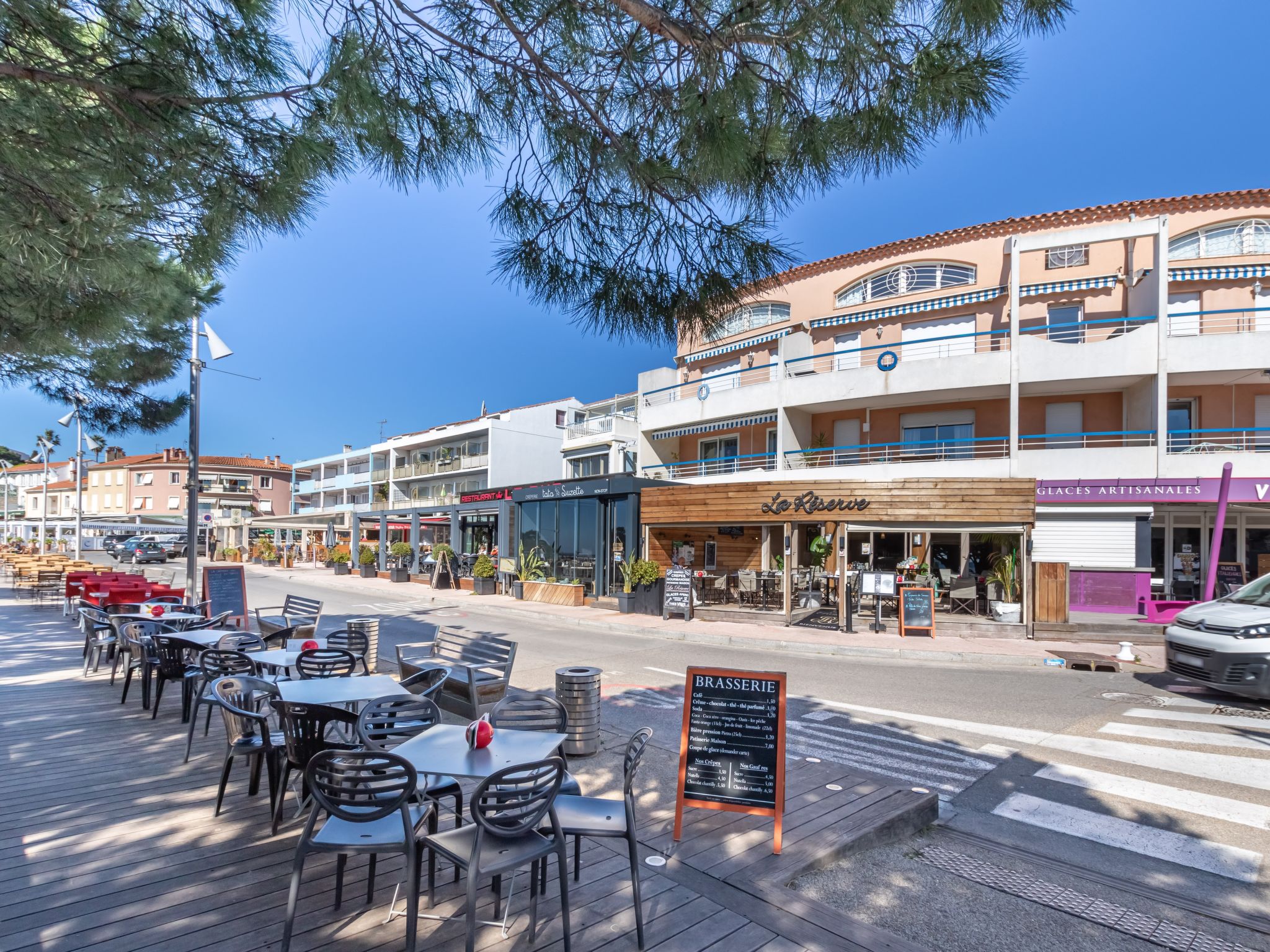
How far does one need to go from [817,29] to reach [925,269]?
2232 centimetres

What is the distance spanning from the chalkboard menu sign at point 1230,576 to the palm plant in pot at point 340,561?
3564 centimetres

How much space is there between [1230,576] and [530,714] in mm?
21010

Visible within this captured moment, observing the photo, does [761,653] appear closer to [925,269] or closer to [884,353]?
[884,353]

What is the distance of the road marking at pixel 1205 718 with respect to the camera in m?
7.75

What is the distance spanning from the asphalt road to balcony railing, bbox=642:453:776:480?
1238cm

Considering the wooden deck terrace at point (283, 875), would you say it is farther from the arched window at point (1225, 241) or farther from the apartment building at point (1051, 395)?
the arched window at point (1225, 241)

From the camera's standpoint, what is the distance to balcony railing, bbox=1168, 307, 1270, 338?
18.7 meters

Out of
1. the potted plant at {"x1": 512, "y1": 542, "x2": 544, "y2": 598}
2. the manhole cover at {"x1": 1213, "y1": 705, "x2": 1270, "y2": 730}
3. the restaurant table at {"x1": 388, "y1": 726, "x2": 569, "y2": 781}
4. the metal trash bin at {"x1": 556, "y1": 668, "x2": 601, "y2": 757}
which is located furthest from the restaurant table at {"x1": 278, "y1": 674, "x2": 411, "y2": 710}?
the potted plant at {"x1": 512, "y1": 542, "x2": 544, "y2": 598}

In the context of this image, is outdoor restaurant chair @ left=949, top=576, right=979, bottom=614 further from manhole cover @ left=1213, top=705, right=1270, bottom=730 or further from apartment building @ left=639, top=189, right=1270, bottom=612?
manhole cover @ left=1213, top=705, right=1270, bottom=730

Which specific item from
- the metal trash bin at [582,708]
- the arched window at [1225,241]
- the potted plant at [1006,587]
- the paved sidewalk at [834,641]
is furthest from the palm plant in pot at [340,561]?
the arched window at [1225,241]

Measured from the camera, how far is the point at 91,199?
Answer: 13.8 feet

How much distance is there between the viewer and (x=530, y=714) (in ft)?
14.6

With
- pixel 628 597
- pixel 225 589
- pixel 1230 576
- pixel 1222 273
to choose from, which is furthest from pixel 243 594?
pixel 1222 273

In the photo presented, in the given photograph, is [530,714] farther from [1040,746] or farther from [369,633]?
[1040,746]
